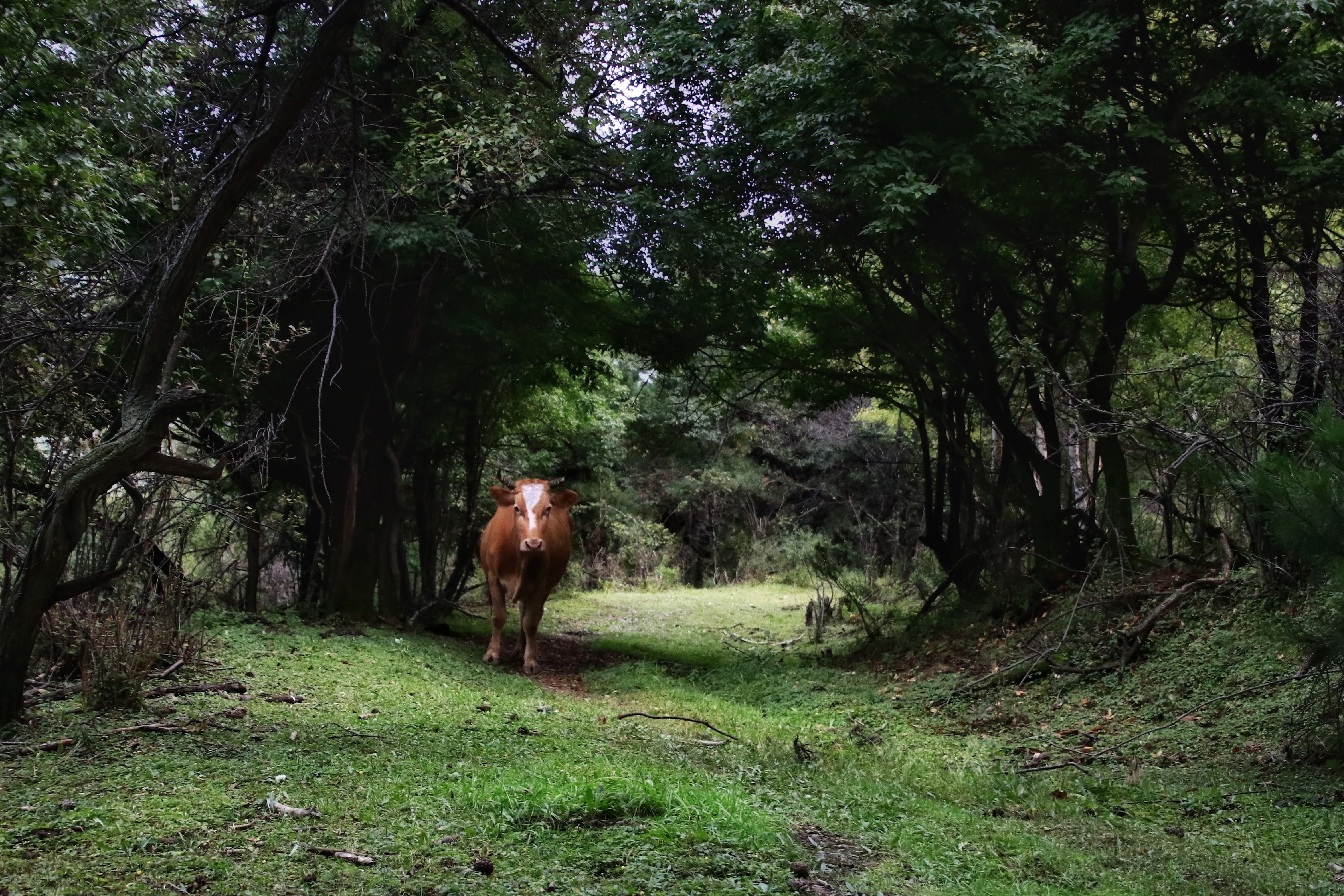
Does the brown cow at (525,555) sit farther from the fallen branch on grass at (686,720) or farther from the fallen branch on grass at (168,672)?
the fallen branch on grass at (168,672)

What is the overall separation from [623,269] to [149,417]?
7.47m

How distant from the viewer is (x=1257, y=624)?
8781 millimetres

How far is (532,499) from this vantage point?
446 inches

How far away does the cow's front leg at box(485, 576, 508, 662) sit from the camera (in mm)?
11602

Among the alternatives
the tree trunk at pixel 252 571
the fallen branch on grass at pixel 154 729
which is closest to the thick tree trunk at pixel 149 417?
the fallen branch on grass at pixel 154 729

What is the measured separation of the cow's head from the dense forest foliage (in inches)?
76.4

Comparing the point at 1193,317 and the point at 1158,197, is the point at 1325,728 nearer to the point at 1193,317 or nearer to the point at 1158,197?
the point at 1158,197

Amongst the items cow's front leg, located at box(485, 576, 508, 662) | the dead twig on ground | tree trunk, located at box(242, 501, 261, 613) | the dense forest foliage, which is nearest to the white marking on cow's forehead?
cow's front leg, located at box(485, 576, 508, 662)

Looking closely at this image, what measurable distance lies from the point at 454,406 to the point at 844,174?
755 centimetres

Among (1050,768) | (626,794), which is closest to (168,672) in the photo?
(626,794)

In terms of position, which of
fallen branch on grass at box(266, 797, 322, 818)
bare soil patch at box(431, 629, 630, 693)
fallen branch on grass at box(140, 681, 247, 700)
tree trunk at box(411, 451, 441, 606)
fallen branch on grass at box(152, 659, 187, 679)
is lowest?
bare soil patch at box(431, 629, 630, 693)

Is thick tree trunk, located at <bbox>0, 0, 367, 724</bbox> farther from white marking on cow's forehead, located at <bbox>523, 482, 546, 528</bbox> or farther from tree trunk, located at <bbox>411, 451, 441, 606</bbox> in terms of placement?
tree trunk, located at <bbox>411, 451, 441, 606</bbox>

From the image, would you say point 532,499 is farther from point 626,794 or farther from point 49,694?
point 626,794

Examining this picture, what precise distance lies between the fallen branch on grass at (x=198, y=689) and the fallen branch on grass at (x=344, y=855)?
2.86 metres
